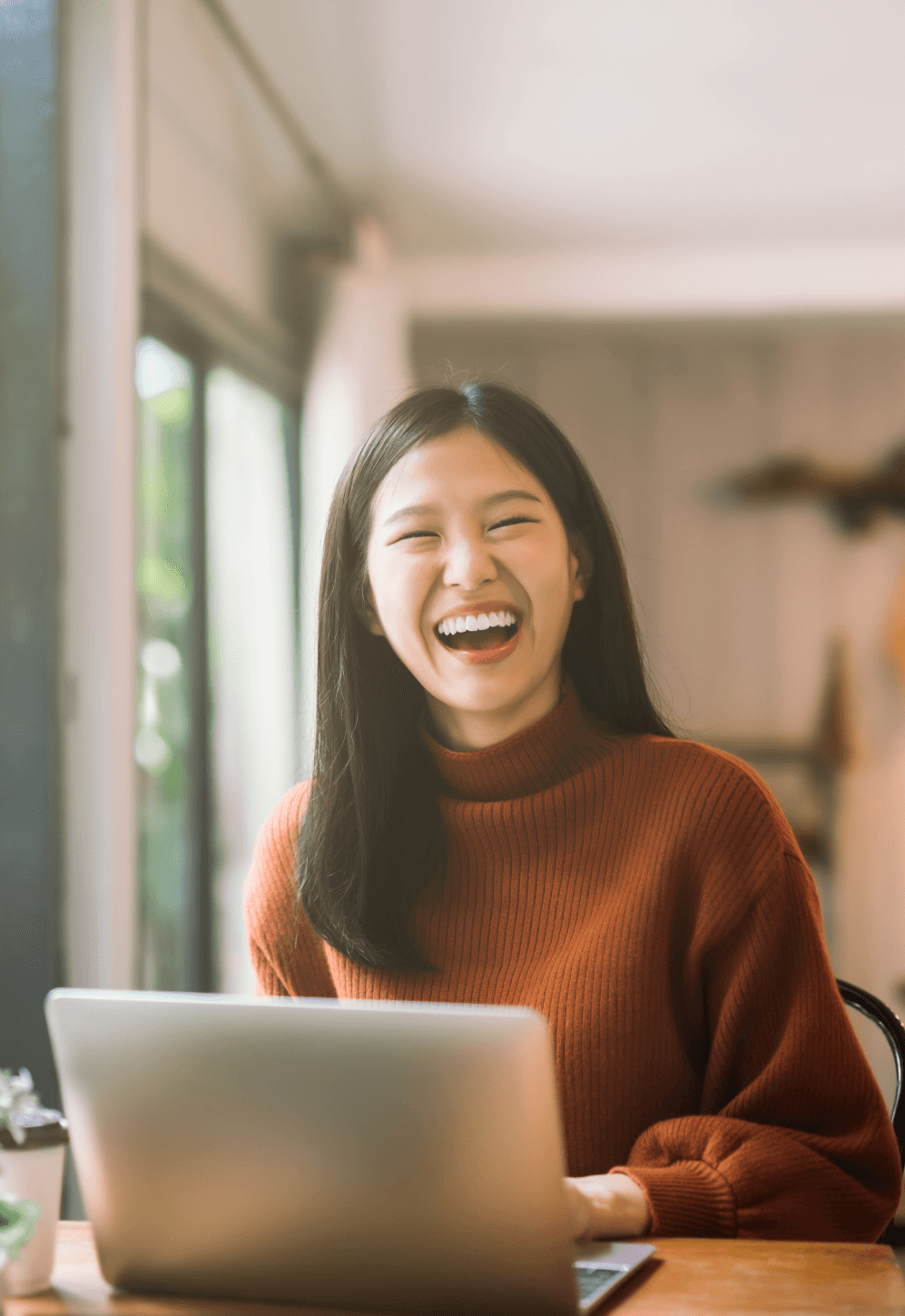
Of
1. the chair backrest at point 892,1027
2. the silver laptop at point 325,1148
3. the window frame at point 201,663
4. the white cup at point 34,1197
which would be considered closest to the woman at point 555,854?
the chair backrest at point 892,1027

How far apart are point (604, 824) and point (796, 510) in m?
2.31

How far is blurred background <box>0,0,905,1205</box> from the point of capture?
1639mm

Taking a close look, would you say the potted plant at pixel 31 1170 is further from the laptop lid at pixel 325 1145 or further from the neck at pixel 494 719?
the neck at pixel 494 719

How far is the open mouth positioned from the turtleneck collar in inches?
3.3

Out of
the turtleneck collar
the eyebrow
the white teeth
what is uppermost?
the eyebrow

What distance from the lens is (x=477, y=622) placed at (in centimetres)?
110

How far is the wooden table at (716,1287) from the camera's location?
2.19 feet

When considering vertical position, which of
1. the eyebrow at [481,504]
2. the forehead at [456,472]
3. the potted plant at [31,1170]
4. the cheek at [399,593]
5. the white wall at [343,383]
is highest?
the white wall at [343,383]

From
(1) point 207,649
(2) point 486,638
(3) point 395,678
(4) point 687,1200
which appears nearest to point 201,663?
(1) point 207,649

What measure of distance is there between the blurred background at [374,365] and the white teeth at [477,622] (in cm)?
20

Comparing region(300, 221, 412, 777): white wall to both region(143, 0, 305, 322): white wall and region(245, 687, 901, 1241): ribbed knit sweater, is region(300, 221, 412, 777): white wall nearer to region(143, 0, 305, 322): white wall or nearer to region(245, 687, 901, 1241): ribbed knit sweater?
region(143, 0, 305, 322): white wall

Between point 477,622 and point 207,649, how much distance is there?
1362 mm

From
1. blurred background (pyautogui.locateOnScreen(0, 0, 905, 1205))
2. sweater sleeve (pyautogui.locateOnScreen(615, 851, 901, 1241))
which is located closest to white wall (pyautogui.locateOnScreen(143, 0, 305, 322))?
blurred background (pyautogui.locateOnScreen(0, 0, 905, 1205))

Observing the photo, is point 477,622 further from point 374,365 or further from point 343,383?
point 374,365
